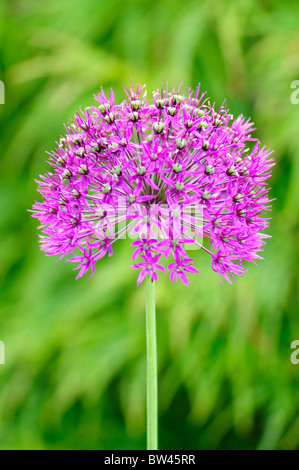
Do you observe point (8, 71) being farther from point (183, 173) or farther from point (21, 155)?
point (183, 173)

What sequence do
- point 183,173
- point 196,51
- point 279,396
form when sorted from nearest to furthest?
1. point 183,173
2. point 279,396
3. point 196,51

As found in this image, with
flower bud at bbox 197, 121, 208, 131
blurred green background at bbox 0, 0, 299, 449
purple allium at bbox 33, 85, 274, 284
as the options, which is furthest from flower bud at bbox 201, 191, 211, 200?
blurred green background at bbox 0, 0, 299, 449

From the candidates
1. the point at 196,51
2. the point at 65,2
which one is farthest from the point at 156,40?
the point at 65,2

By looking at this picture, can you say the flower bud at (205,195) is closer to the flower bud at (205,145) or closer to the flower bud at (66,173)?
the flower bud at (205,145)

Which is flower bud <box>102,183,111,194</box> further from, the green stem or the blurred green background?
the blurred green background

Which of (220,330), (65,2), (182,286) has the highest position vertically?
(65,2)

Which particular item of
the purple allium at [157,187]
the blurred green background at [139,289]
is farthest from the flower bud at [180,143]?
the blurred green background at [139,289]

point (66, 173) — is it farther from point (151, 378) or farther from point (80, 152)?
point (151, 378)

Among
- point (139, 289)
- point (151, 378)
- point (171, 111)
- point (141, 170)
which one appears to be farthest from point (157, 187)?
point (139, 289)
